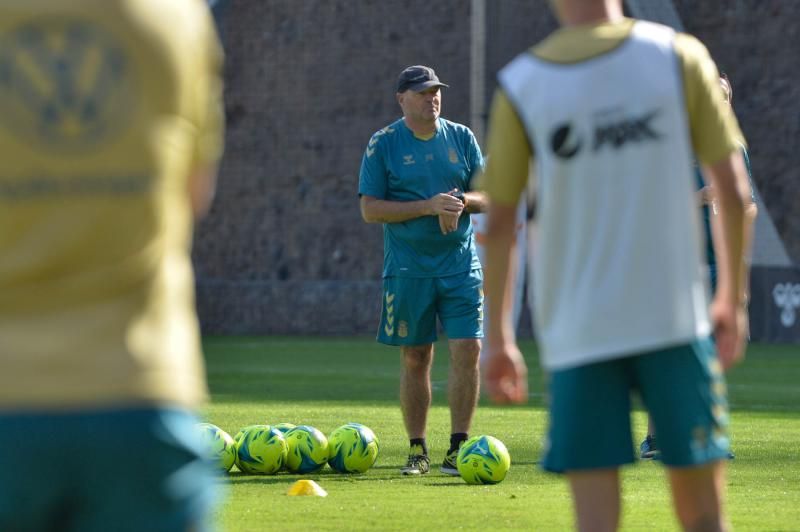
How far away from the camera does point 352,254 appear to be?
34344mm

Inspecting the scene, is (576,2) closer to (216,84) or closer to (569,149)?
(569,149)

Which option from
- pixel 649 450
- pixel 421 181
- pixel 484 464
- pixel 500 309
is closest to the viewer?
pixel 500 309

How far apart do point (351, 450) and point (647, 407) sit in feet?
17.0

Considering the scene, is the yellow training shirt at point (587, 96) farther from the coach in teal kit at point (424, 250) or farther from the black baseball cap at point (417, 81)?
the black baseball cap at point (417, 81)

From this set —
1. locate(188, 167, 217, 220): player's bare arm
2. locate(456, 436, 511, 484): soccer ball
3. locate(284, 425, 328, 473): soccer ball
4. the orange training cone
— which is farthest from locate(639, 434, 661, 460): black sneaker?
locate(188, 167, 217, 220): player's bare arm

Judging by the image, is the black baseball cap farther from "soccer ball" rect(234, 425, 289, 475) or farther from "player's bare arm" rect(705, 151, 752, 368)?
"player's bare arm" rect(705, 151, 752, 368)

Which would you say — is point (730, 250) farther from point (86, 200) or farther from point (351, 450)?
point (351, 450)

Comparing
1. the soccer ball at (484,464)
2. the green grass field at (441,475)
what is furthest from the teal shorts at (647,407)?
the soccer ball at (484,464)

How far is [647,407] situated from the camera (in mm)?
4492

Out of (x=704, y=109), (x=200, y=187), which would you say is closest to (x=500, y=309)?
(x=704, y=109)

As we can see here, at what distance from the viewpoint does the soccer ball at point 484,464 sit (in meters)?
9.07

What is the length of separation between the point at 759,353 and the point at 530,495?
16.0m

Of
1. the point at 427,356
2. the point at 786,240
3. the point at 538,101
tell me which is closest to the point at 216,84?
the point at 538,101

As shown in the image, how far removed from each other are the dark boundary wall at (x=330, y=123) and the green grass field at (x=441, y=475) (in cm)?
1154
